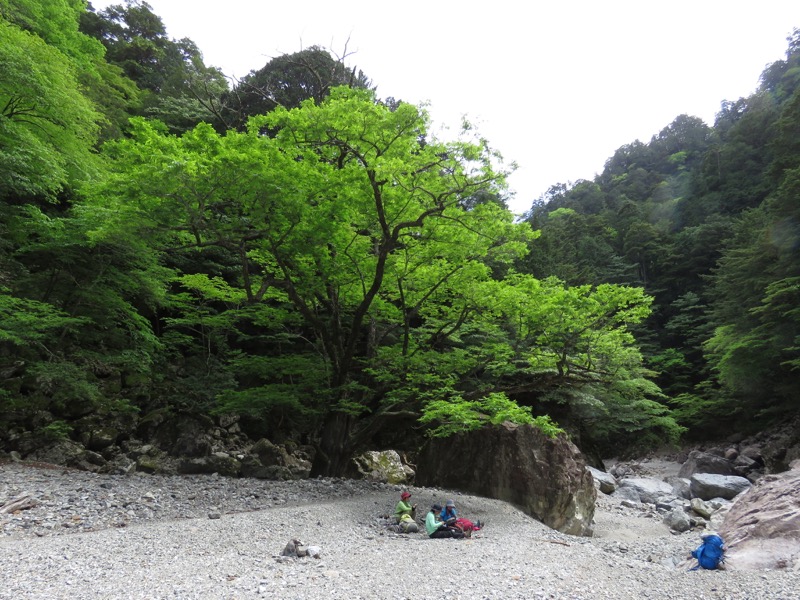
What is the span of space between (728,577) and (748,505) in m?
3.45

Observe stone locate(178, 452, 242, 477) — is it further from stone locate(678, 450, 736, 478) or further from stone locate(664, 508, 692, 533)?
stone locate(678, 450, 736, 478)

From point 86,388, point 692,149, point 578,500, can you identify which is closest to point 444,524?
point 578,500

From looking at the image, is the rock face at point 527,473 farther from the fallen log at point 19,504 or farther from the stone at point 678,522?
the fallen log at point 19,504

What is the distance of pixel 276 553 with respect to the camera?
17.5 feet

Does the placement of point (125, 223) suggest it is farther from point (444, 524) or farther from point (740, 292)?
point (740, 292)

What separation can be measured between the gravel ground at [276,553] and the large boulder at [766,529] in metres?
0.70

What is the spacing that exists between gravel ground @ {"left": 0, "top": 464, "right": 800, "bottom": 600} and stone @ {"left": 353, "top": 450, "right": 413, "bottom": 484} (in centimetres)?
542

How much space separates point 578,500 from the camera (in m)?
9.99

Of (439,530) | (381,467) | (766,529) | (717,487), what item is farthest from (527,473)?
(717,487)

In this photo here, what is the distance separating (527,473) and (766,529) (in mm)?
4061

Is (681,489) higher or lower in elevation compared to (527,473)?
lower

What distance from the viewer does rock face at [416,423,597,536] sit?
9.66 metres

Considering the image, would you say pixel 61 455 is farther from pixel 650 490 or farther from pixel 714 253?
pixel 714 253

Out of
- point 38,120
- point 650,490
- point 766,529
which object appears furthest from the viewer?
point 650,490
